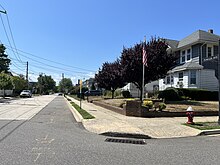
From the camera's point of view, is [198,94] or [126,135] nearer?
[126,135]

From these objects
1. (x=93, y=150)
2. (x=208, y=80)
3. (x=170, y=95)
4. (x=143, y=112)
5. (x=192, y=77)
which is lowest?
(x=93, y=150)

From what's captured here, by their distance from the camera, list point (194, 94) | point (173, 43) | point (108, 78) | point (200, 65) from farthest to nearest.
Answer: point (108, 78) → point (173, 43) → point (200, 65) → point (194, 94)

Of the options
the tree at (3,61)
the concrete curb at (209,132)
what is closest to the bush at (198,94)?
the concrete curb at (209,132)

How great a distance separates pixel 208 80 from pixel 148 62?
11759 millimetres

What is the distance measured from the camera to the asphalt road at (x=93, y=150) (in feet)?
21.5

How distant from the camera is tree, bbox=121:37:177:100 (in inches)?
925

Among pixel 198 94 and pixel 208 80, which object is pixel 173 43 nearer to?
pixel 208 80

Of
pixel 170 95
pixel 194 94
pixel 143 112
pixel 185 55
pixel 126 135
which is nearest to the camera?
pixel 126 135

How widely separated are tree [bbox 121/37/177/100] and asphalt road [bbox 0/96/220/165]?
533 inches

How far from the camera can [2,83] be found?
158 feet

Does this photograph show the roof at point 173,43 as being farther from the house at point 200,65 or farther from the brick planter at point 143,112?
the brick planter at point 143,112

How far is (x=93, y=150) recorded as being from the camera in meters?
7.76

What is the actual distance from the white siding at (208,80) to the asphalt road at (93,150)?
72.2 ft

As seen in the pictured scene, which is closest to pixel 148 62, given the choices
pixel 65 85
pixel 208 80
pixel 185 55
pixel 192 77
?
pixel 192 77
